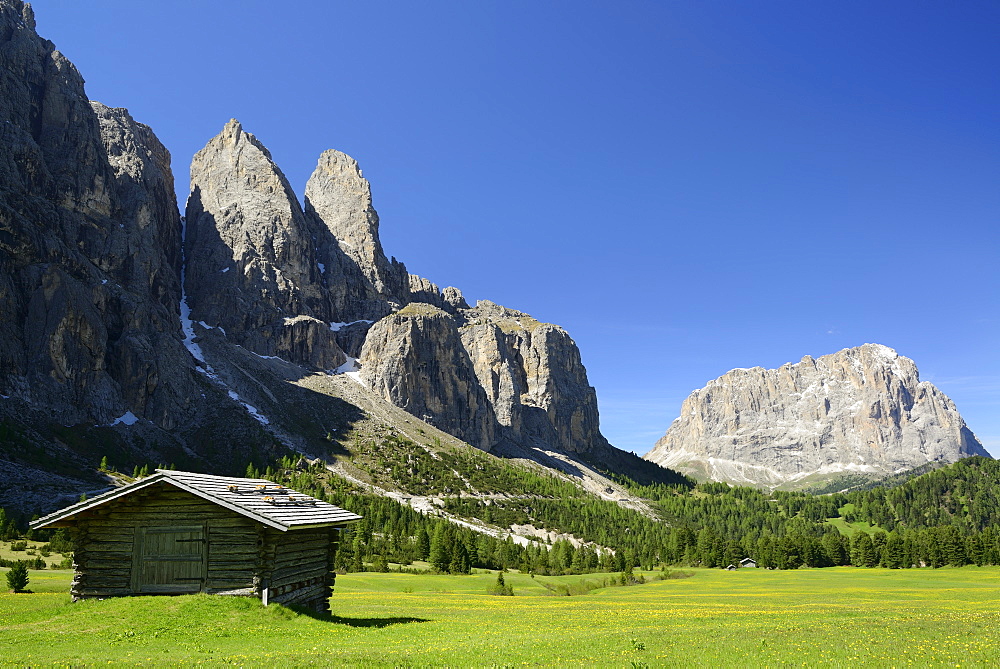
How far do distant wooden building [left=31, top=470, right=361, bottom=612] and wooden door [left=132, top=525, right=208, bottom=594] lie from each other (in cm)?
4

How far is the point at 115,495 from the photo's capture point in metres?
23.6

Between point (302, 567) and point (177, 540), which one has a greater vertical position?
point (177, 540)

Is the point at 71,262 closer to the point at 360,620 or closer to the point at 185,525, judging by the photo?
the point at 185,525

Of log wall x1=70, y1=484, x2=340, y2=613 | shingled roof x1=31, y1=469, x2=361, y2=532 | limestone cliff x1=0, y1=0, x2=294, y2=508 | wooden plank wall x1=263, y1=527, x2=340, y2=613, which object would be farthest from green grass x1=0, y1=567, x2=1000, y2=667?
limestone cliff x1=0, y1=0, x2=294, y2=508

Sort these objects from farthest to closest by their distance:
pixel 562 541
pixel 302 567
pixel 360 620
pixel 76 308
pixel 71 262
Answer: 1. pixel 71 262
2. pixel 76 308
3. pixel 562 541
4. pixel 302 567
5. pixel 360 620

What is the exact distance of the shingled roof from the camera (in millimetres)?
22797

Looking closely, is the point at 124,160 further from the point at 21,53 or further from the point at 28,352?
the point at 28,352

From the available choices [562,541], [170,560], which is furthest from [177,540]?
[562,541]

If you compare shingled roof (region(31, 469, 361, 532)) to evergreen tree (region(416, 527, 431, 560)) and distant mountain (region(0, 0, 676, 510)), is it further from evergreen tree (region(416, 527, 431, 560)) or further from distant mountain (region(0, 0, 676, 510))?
distant mountain (region(0, 0, 676, 510))

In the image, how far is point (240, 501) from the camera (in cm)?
2356

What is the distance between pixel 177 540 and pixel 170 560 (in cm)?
79

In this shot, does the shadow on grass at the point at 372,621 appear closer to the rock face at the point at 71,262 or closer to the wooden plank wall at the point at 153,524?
the wooden plank wall at the point at 153,524

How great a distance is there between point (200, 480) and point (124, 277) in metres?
179

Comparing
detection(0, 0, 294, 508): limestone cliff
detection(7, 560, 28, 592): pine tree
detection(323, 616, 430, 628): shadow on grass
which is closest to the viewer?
detection(323, 616, 430, 628): shadow on grass
